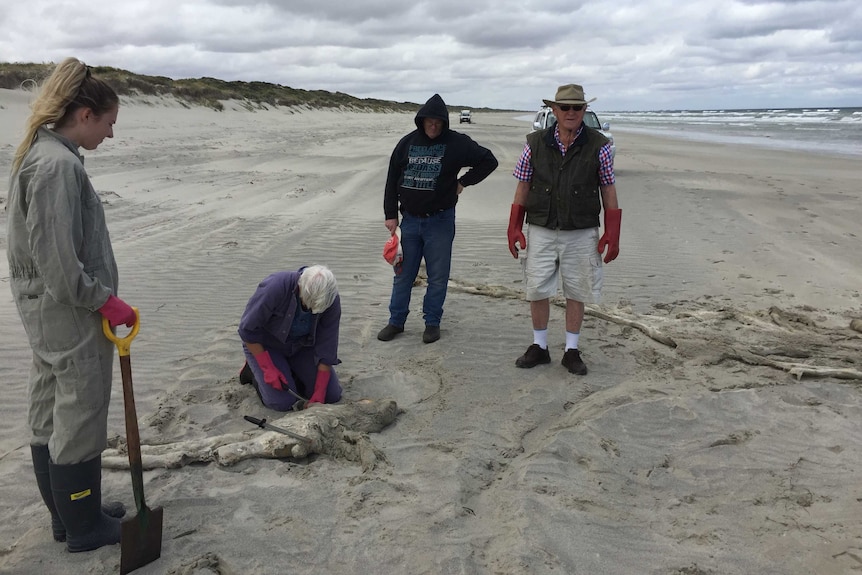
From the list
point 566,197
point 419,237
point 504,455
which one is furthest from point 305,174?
point 504,455

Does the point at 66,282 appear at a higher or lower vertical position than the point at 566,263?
higher

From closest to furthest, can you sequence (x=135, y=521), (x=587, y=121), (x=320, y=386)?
(x=135, y=521)
(x=320, y=386)
(x=587, y=121)

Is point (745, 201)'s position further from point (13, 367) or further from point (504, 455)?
point (13, 367)

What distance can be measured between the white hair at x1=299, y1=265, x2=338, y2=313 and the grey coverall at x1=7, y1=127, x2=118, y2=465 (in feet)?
4.24

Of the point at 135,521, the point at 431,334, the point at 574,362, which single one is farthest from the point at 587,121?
the point at 135,521

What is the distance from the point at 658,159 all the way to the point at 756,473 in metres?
20.4

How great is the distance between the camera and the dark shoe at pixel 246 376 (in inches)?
176

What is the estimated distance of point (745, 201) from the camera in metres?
12.4

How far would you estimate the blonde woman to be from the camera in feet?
7.48

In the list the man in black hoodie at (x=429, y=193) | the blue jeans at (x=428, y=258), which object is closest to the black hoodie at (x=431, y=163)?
the man in black hoodie at (x=429, y=193)

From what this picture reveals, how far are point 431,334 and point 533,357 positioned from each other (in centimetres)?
98

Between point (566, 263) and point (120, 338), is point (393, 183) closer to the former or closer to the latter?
point (566, 263)

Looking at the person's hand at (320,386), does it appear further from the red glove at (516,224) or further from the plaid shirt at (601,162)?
the plaid shirt at (601,162)

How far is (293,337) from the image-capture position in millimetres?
4199
